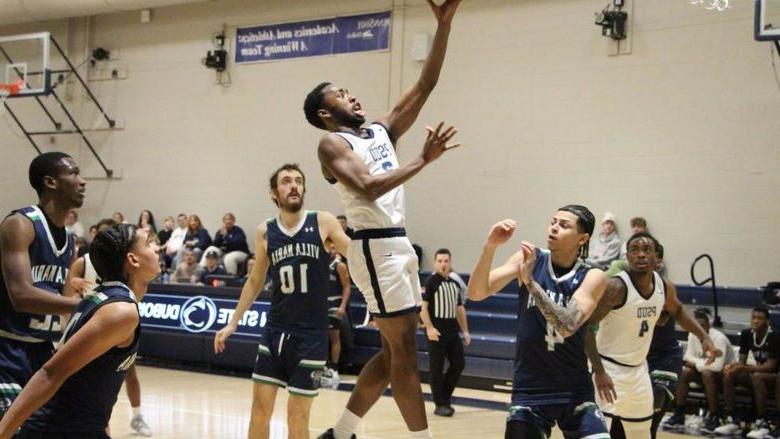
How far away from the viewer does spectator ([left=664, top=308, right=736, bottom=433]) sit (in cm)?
1039

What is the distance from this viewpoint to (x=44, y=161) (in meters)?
5.06

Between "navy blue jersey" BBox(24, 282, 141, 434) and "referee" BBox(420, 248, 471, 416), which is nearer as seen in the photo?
"navy blue jersey" BBox(24, 282, 141, 434)

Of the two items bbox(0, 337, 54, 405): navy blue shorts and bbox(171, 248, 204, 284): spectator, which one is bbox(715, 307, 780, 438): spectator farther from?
bbox(171, 248, 204, 284): spectator

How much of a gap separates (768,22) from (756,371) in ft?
11.7

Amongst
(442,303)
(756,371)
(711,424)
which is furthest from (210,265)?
(756,371)

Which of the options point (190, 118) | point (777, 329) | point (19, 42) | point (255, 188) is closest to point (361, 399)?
point (777, 329)

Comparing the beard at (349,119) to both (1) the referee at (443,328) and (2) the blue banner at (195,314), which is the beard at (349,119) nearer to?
(1) the referee at (443,328)

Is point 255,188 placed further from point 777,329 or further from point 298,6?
point 777,329

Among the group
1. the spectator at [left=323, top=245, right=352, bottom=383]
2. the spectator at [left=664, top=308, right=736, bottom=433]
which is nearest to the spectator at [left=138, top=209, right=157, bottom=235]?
the spectator at [left=323, top=245, right=352, bottom=383]

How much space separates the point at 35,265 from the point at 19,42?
1797 cm

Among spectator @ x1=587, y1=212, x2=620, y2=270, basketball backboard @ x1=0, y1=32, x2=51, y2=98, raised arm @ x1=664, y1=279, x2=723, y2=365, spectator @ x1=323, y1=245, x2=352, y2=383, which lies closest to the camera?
raised arm @ x1=664, y1=279, x2=723, y2=365

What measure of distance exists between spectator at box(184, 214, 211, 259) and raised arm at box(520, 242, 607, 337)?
13.0 m

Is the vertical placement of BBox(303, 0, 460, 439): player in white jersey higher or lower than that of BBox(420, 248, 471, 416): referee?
higher

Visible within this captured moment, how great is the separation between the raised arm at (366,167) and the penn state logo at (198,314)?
→ 939 cm
